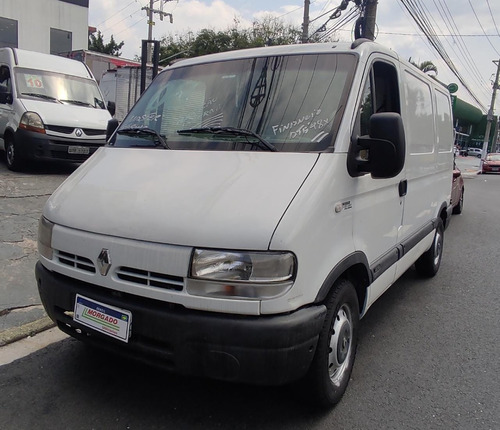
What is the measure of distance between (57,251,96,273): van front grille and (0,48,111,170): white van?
6728 millimetres

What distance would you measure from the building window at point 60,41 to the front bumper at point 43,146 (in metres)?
22.0

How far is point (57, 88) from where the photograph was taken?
377 inches

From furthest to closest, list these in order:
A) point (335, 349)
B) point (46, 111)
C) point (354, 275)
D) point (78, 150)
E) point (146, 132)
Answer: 1. point (78, 150)
2. point (46, 111)
3. point (146, 132)
4. point (354, 275)
5. point (335, 349)

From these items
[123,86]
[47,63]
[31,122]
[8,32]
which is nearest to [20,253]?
[31,122]

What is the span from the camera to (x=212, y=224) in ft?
7.29

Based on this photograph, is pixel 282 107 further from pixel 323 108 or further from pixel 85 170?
pixel 85 170

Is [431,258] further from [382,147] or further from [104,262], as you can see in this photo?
[104,262]

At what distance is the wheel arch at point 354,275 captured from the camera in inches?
95.2

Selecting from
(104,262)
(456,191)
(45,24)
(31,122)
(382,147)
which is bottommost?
(104,262)

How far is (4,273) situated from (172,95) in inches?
96.7

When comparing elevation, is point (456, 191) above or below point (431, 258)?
above

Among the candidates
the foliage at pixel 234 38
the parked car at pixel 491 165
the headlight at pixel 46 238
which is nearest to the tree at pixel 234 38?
the foliage at pixel 234 38

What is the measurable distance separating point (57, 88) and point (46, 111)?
1009mm

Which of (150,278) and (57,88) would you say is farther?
(57,88)
